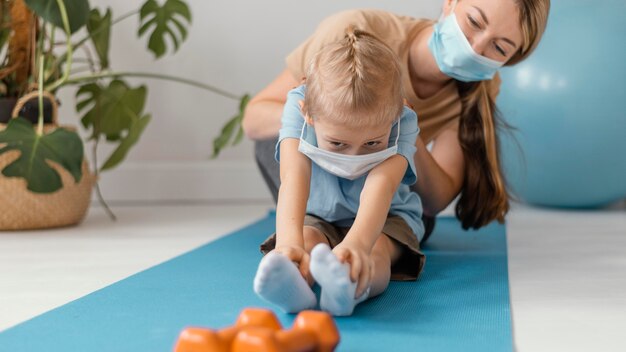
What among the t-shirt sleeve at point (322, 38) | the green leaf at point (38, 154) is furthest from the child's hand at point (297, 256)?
the green leaf at point (38, 154)

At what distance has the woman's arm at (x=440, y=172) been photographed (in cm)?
168

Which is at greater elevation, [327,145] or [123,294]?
[327,145]

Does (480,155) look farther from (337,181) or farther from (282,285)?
(282,285)

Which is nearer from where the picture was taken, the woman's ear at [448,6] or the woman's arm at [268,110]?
the woman's ear at [448,6]

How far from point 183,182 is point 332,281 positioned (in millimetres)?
2138

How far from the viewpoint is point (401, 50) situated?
69.9 inches

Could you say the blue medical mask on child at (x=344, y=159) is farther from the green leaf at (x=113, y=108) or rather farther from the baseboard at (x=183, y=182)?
the baseboard at (x=183, y=182)

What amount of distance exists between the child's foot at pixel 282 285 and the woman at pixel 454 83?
1.82 ft

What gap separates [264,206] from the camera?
116 inches

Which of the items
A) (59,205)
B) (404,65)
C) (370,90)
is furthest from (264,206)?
(370,90)

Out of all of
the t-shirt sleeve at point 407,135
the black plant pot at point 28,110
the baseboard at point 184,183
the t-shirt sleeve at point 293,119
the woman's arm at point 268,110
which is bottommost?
the baseboard at point 184,183

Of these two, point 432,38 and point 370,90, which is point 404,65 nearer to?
point 432,38

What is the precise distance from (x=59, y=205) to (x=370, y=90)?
137cm

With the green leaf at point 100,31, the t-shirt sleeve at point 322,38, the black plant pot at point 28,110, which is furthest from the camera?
the green leaf at point 100,31
